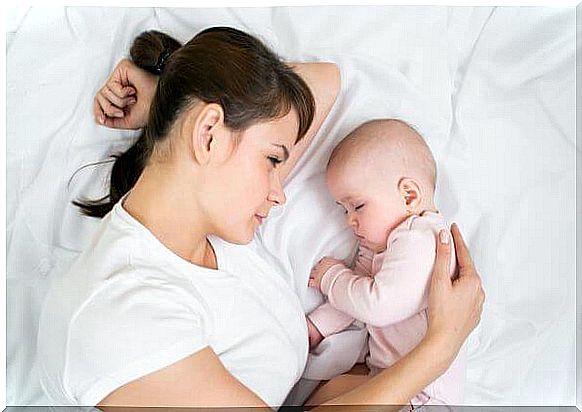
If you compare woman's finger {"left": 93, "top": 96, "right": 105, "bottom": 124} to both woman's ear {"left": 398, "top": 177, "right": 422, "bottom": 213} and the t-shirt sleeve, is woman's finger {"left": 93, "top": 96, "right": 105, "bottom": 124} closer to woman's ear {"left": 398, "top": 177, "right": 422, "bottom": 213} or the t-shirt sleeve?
the t-shirt sleeve

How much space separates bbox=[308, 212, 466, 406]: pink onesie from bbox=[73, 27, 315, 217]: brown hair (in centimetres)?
19

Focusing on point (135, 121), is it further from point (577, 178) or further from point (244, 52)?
point (577, 178)

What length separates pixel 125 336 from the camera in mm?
1010

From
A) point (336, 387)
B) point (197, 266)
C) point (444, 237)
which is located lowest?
point (336, 387)

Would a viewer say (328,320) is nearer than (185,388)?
No

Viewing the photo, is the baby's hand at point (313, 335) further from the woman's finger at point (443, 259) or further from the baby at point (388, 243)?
the woman's finger at point (443, 259)

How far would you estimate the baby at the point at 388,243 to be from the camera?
111 cm

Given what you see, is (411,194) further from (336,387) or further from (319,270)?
(336,387)

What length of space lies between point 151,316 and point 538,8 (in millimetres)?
664

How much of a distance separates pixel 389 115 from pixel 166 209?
329 mm

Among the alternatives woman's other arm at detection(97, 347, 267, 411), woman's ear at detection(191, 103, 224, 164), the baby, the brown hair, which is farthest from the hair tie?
woman's other arm at detection(97, 347, 267, 411)

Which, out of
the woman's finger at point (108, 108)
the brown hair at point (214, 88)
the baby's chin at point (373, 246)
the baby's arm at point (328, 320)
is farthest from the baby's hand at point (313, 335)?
the woman's finger at point (108, 108)

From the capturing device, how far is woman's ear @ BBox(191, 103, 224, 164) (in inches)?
41.6

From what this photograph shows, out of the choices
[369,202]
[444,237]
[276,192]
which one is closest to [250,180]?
[276,192]
